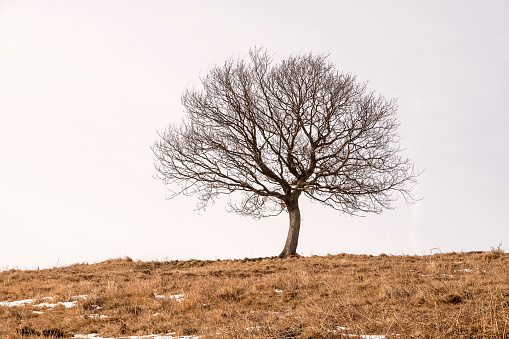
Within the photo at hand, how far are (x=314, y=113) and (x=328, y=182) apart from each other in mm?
3082

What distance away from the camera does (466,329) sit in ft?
19.3

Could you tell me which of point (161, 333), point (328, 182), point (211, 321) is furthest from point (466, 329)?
point (328, 182)

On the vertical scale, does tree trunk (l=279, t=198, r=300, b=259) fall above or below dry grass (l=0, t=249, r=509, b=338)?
above

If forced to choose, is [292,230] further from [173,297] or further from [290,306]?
[290,306]

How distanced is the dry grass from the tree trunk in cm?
588

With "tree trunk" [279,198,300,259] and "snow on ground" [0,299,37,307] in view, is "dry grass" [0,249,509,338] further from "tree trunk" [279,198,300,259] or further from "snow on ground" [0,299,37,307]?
"tree trunk" [279,198,300,259]

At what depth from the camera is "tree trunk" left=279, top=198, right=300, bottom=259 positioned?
19.3 meters

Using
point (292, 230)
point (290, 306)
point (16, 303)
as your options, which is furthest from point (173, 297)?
point (292, 230)

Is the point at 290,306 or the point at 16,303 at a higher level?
the point at 290,306

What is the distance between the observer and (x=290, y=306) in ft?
28.4

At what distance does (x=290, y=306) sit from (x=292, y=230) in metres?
10.8

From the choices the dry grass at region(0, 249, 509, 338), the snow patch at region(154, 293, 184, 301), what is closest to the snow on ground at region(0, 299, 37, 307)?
the dry grass at region(0, 249, 509, 338)

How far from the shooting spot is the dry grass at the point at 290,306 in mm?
6180

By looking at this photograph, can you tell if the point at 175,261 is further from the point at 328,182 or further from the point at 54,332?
the point at 54,332
